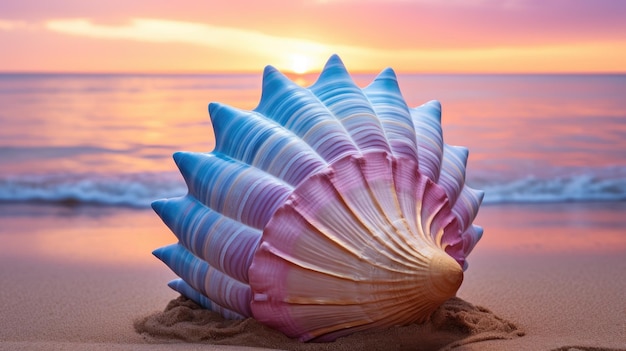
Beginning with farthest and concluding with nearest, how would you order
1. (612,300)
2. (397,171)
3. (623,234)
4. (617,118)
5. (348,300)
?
1. (617,118)
2. (623,234)
3. (612,300)
4. (397,171)
5. (348,300)

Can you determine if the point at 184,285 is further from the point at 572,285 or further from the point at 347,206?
the point at 572,285

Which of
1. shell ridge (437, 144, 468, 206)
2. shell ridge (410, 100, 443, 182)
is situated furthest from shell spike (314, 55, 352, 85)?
shell ridge (437, 144, 468, 206)

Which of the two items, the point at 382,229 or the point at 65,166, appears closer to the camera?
the point at 382,229

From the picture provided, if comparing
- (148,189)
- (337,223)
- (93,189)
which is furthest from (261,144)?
(93,189)

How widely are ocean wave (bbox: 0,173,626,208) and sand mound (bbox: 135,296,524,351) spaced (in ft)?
13.0

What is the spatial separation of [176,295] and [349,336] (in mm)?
1675

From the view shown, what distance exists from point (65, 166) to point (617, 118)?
12901 mm

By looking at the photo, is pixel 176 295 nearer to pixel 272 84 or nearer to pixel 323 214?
pixel 272 84

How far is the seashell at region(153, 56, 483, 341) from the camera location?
2.76 meters

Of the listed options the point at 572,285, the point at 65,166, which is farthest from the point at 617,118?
the point at 572,285

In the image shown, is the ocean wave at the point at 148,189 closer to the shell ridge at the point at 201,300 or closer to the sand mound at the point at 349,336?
the shell ridge at the point at 201,300

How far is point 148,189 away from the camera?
8.12 m

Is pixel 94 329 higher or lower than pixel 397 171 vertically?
lower

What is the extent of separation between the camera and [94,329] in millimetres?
3652
